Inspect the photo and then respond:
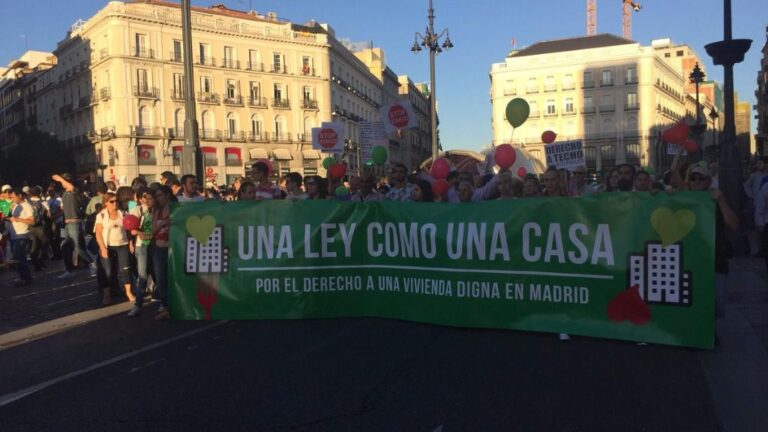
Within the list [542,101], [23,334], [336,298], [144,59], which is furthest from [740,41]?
[542,101]

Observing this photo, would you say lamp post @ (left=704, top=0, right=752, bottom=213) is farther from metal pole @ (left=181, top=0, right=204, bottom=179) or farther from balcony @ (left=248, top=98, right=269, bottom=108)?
balcony @ (left=248, top=98, right=269, bottom=108)

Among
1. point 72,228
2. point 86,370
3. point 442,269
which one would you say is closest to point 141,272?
point 86,370

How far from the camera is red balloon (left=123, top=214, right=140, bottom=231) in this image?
26.6 ft

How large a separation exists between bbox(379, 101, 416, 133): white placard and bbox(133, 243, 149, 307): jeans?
8.08 m

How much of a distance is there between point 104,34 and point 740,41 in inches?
2126

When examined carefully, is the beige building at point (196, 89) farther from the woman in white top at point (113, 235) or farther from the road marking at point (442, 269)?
the road marking at point (442, 269)

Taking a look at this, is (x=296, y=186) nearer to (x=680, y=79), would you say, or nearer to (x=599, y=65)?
(x=599, y=65)

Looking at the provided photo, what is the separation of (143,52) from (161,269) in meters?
52.2

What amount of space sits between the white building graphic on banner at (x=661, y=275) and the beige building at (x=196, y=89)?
48.5 metres

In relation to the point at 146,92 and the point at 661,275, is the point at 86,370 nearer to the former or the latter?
the point at 661,275

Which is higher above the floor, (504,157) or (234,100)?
(234,100)

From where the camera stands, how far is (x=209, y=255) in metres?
7.20

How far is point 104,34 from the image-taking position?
54844mm

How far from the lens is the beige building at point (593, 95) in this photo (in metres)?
77.0
